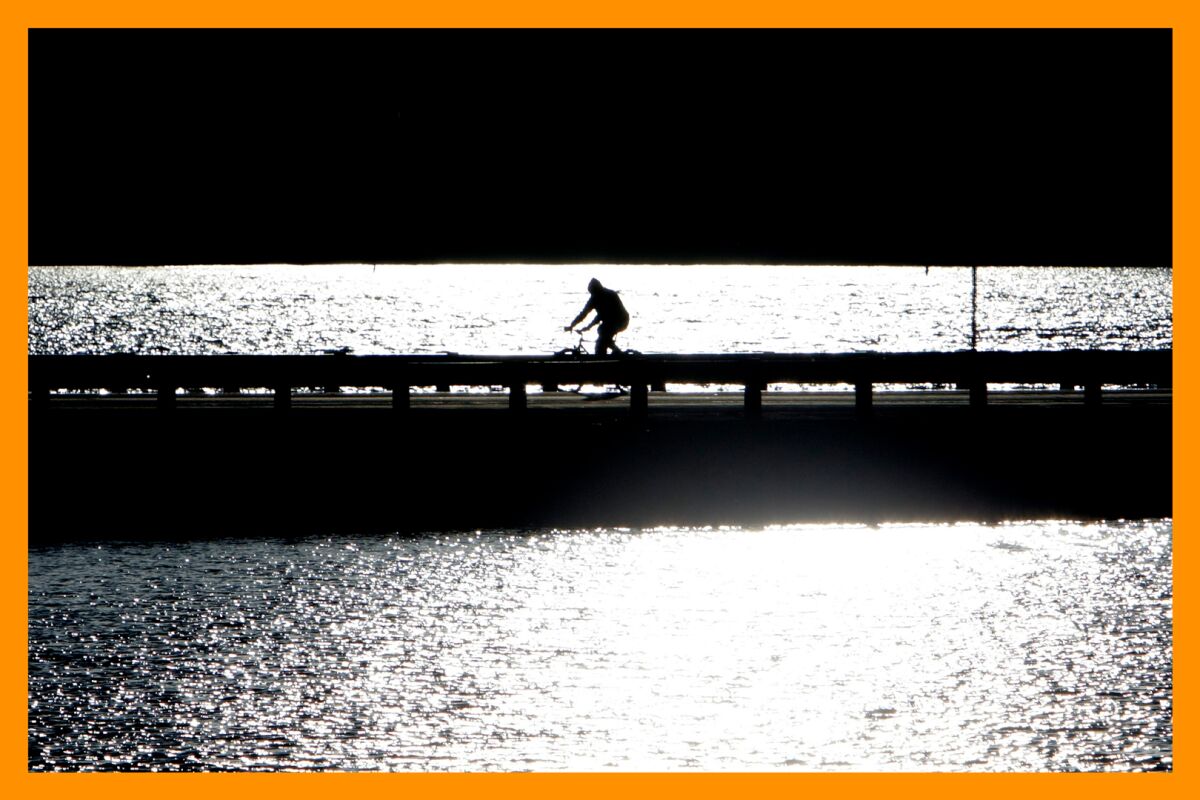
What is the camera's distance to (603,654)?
9.29 meters

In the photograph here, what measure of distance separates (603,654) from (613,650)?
4.9 inches

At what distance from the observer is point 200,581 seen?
11781 mm

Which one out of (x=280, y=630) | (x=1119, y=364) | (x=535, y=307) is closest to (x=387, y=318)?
(x=535, y=307)

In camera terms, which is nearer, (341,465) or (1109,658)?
(1109,658)

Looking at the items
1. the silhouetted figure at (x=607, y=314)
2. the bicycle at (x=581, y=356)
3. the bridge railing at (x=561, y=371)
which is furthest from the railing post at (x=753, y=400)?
the silhouetted figure at (x=607, y=314)

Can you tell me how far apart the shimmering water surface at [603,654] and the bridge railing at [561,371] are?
5859 mm

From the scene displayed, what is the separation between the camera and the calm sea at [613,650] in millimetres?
7469

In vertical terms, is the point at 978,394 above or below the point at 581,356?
below

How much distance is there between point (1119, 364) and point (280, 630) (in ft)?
47.1

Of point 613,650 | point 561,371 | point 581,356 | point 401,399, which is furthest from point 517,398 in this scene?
point 613,650

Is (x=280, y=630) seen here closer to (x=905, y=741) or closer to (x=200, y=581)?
(x=200, y=581)

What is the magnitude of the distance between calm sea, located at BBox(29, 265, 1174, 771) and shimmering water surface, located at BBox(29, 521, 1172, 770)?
0.08 feet

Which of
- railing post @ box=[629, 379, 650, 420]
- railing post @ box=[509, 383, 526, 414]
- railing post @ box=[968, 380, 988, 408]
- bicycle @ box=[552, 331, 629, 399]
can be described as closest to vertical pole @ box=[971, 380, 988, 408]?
railing post @ box=[968, 380, 988, 408]

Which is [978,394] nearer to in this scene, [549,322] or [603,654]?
[603,654]
